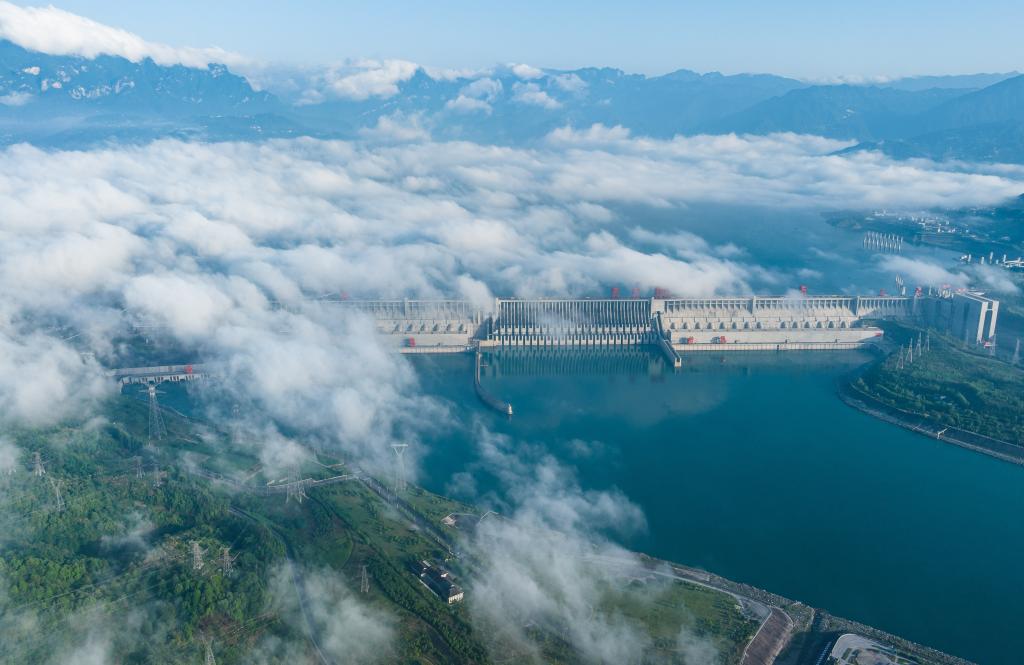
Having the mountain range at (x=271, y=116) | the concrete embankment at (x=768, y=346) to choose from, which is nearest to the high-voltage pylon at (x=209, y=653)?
the concrete embankment at (x=768, y=346)

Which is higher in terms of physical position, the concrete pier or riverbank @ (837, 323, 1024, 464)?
riverbank @ (837, 323, 1024, 464)

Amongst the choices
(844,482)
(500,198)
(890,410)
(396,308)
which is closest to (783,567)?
(844,482)

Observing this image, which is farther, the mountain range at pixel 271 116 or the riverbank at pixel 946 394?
the mountain range at pixel 271 116

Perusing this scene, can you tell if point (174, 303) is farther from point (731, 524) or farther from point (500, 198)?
point (500, 198)

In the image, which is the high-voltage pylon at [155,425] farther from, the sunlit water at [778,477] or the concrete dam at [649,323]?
the concrete dam at [649,323]

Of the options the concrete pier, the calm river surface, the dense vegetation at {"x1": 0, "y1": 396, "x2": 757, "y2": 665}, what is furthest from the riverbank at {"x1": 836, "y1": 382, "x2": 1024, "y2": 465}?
the dense vegetation at {"x1": 0, "y1": 396, "x2": 757, "y2": 665}

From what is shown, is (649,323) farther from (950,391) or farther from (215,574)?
(215,574)

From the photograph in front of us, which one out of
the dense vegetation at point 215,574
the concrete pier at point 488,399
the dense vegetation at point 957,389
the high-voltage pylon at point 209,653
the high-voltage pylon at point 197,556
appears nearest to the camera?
the high-voltage pylon at point 209,653

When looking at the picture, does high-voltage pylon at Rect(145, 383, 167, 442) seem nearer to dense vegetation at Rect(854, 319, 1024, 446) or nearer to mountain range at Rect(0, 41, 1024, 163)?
dense vegetation at Rect(854, 319, 1024, 446)
